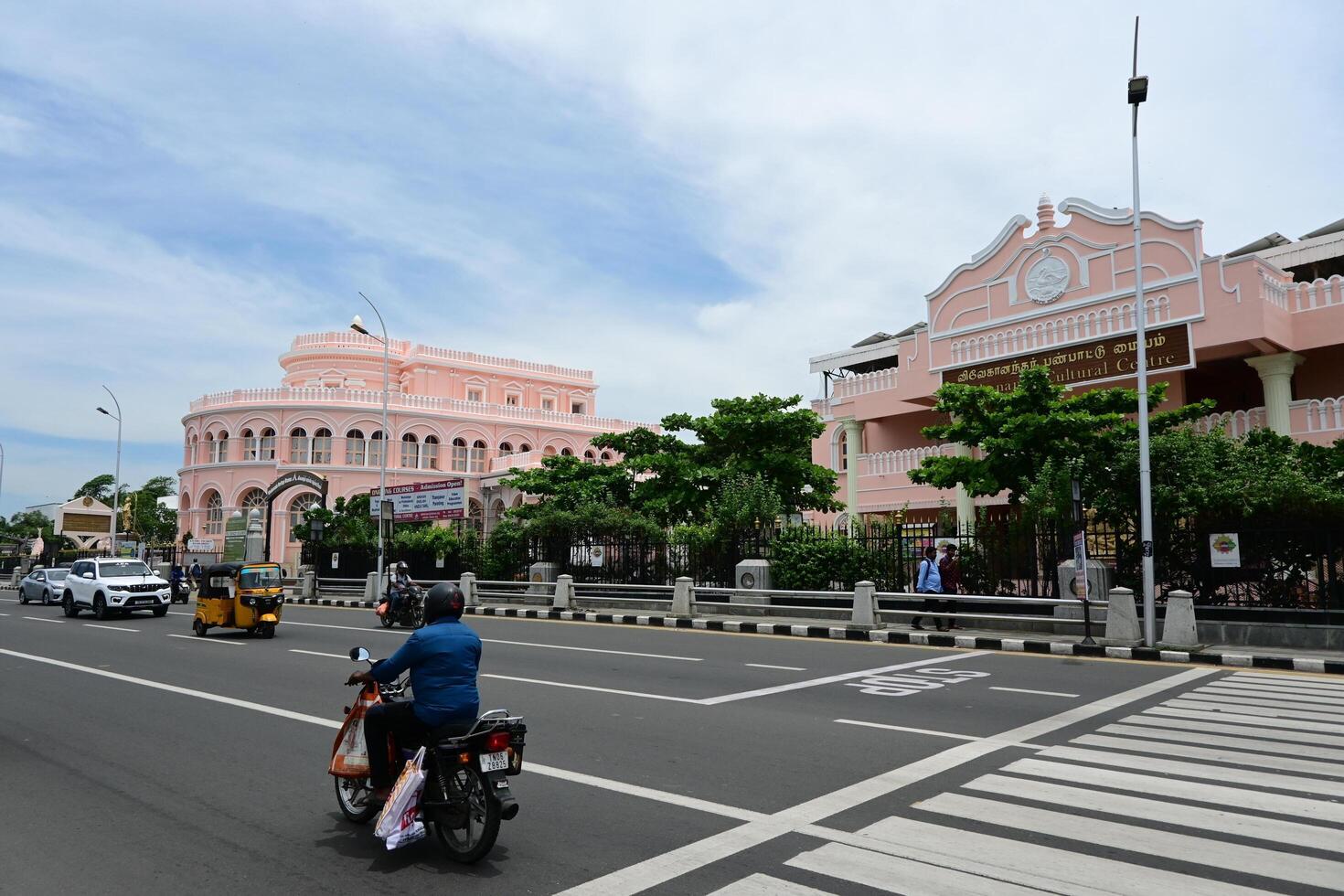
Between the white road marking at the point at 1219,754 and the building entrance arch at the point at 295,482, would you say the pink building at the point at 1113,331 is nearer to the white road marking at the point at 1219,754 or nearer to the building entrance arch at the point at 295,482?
the white road marking at the point at 1219,754

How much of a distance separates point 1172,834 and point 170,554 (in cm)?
5282

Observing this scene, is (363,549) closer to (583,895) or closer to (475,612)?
(475,612)

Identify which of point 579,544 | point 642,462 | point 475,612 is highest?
point 642,462

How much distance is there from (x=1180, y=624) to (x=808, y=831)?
11.6 metres

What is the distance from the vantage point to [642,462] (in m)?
32.5

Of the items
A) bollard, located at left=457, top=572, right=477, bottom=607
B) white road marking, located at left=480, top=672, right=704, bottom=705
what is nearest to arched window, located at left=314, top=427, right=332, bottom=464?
bollard, located at left=457, top=572, right=477, bottom=607

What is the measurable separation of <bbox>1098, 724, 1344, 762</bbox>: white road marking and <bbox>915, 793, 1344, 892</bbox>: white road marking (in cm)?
286

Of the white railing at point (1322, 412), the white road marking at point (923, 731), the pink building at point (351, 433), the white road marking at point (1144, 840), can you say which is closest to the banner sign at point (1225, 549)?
the white railing at point (1322, 412)

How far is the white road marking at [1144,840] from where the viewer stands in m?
4.64

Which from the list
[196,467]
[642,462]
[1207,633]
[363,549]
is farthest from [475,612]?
[196,467]

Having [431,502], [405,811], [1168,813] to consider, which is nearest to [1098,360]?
[1168,813]

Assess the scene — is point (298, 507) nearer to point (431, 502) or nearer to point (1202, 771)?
point (431, 502)

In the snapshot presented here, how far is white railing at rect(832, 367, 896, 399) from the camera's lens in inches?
1257

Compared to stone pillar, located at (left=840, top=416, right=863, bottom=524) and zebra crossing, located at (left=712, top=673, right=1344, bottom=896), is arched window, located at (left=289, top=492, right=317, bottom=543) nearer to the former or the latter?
stone pillar, located at (left=840, top=416, right=863, bottom=524)
